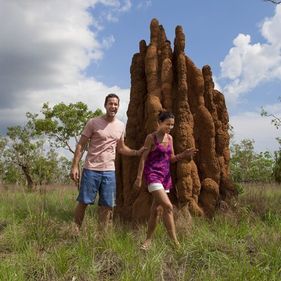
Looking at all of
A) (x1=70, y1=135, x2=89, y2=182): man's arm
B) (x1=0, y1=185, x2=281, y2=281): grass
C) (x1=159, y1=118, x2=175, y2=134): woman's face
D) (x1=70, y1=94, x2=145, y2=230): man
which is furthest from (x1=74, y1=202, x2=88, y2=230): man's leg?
(x1=159, y1=118, x2=175, y2=134): woman's face

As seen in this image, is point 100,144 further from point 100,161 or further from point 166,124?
point 166,124

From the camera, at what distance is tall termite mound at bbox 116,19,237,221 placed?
28.0 feet

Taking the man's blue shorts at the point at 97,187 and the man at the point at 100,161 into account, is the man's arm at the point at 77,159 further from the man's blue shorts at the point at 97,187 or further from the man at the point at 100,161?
the man's blue shorts at the point at 97,187

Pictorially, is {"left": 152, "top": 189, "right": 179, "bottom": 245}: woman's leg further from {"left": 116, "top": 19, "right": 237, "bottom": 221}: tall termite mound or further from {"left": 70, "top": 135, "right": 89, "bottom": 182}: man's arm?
{"left": 116, "top": 19, "right": 237, "bottom": 221}: tall termite mound

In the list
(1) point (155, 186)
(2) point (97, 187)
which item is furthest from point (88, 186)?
(1) point (155, 186)

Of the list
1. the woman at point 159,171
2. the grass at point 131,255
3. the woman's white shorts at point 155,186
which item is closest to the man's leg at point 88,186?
the grass at point 131,255

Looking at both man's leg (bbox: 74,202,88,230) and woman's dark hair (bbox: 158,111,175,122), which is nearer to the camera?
woman's dark hair (bbox: 158,111,175,122)

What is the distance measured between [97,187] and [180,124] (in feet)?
9.87

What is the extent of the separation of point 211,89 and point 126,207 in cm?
292

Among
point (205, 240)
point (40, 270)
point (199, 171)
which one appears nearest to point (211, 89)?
point (199, 171)

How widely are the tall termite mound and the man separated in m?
2.36

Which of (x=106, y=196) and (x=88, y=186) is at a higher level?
(x=88, y=186)

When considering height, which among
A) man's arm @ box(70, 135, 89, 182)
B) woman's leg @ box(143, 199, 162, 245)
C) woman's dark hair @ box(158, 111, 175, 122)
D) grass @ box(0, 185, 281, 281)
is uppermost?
woman's dark hair @ box(158, 111, 175, 122)

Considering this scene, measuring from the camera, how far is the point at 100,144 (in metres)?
6.05
